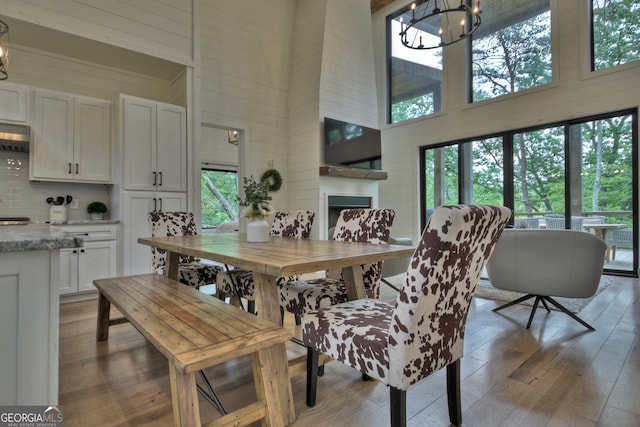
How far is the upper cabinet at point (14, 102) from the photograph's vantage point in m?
3.29

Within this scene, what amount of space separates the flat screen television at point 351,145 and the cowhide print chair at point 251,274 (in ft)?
8.12

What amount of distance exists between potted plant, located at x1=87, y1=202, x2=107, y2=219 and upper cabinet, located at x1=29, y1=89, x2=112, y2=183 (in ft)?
0.94

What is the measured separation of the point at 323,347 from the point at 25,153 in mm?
4128

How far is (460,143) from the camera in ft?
20.4

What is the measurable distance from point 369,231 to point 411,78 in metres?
5.64

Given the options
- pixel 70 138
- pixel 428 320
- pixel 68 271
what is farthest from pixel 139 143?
pixel 428 320

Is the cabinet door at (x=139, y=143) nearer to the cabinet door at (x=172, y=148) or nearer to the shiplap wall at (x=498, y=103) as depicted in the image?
the cabinet door at (x=172, y=148)

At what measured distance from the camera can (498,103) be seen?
5.74 m

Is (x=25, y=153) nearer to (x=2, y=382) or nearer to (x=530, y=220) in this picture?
(x=2, y=382)

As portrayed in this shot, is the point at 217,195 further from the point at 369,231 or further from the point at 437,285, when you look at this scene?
the point at 437,285

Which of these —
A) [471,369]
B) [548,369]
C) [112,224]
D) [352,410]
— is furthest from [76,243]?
[112,224]

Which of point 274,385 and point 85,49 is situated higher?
point 85,49

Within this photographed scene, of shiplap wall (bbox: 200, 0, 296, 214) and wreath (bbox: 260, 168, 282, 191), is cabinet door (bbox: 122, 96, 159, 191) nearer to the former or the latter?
shiplap wall (bbox: 200, 0, 296, 214)

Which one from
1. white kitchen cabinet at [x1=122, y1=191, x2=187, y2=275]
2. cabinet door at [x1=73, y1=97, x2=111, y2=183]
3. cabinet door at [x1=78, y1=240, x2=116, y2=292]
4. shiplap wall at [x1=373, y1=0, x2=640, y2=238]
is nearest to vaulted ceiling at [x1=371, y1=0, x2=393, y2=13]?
shiplap wall at [x1=373, y1=0, x2=640, y2=238]
